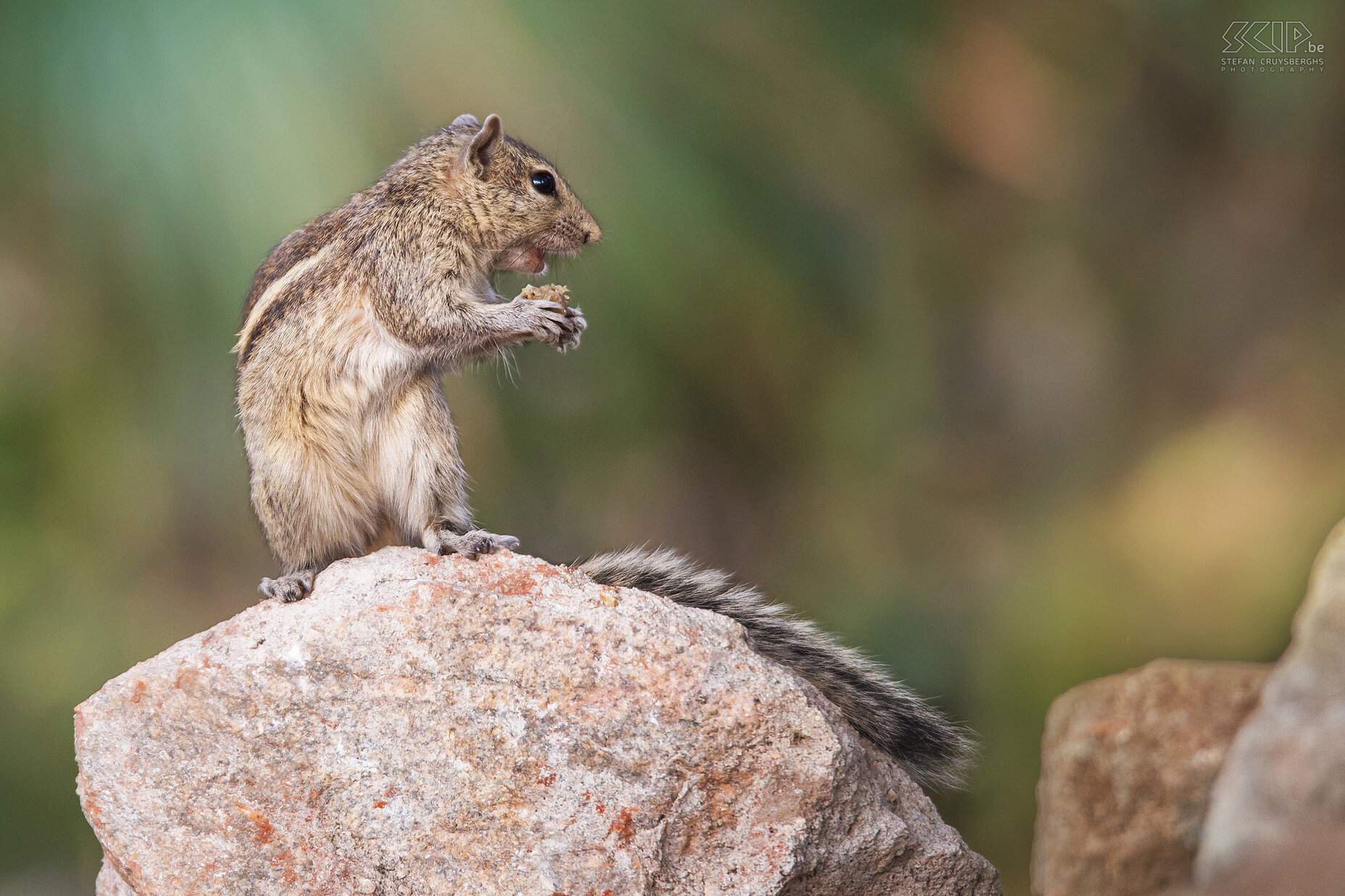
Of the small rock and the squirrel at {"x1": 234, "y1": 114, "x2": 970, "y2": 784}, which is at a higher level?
the squirrel at {"x1": 234, "y1": 114, "x2": 970, "y2": 784}

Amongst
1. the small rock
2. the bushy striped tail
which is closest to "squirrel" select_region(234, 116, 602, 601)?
the bushy striped tail

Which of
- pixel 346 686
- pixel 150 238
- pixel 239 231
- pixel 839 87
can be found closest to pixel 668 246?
pixel 839 87

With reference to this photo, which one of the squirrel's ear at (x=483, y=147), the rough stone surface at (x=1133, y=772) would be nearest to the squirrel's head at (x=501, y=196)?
the squirrel's ear at (x=483, y=147)

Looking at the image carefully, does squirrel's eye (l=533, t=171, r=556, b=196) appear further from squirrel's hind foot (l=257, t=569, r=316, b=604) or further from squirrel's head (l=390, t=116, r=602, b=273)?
squirrel's hind foot (l=257, t=569, r=316, b=604)

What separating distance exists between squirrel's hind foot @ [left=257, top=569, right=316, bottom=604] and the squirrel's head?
0.80 m

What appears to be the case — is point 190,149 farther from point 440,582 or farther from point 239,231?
point 440,582

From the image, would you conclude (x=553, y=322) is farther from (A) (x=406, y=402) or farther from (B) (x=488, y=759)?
(B) (x=488, y=759)

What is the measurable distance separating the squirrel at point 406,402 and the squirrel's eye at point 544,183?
7 cm

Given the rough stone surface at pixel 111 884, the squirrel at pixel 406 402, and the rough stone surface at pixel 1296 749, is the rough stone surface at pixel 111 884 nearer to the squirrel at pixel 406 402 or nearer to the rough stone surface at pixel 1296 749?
the squirrel at pixel 406 402

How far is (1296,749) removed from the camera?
2791 mm

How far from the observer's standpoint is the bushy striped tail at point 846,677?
2191 mm

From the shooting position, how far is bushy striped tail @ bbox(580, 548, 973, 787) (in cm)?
219

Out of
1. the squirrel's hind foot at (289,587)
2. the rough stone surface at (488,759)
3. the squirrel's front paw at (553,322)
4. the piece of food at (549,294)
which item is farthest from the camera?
the piece of food at (549,294)

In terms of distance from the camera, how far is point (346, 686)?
77.5 inches
